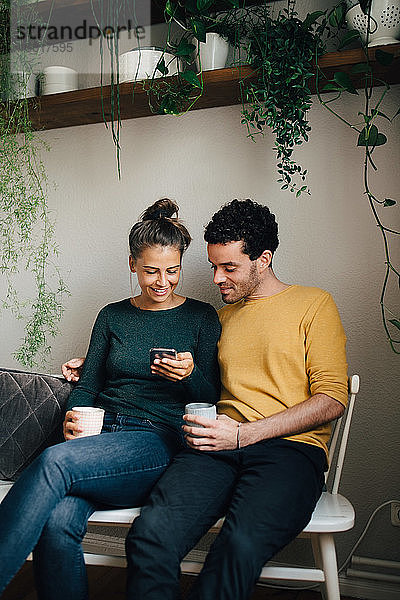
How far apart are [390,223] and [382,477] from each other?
0.81 meters

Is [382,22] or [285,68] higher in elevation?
[382,22]

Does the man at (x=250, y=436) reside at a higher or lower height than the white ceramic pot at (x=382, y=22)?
lower

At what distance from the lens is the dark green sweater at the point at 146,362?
5.66 feet

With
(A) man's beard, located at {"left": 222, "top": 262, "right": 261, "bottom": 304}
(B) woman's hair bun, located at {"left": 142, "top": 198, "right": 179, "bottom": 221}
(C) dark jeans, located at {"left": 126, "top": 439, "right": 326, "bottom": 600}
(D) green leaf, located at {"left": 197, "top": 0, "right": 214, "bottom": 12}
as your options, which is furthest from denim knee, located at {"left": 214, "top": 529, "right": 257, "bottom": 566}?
(D) green leaf, located at {"left": 197, "top": 0, "right": 214, "bottom": 12}

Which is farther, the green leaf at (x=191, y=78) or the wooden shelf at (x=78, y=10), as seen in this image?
the wooden shelf at (x=78, y=10)

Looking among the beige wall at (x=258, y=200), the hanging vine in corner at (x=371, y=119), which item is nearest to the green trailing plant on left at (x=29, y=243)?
the beige wall at (x=258, y=200)

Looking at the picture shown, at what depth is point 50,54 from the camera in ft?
7.58

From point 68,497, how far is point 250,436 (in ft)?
1.55

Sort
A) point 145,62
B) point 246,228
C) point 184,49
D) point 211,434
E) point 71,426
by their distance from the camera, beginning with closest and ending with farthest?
point 211,434, point 71,426, point 246,228, point 184,49, point 145,62

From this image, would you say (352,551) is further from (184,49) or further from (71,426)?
→ (184,49)

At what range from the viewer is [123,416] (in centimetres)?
171

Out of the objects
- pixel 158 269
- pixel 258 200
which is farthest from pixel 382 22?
pixel 158 269

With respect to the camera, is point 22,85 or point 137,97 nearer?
point 137,97

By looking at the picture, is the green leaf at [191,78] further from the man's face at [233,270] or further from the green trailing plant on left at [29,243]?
the green trailing plant on left at [29,243]
